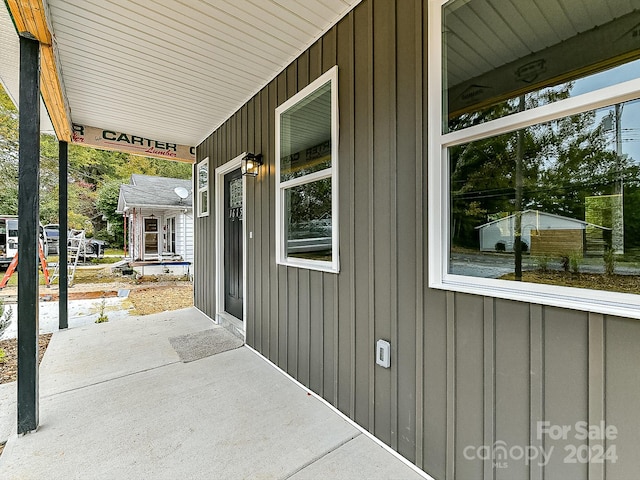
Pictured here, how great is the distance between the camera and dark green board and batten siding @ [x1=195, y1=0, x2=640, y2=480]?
114 centimetres

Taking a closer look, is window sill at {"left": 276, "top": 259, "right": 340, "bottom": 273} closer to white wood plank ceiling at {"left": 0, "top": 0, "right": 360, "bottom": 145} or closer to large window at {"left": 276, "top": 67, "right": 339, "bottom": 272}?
large window at {"left": 276, "top": 67, "right": 339, "bottom": 272}

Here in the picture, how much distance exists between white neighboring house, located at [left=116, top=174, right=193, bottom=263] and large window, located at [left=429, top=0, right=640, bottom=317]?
1002 centimetres

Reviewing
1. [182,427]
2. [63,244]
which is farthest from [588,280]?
[63,244]

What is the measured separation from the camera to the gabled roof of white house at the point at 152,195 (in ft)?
33.4

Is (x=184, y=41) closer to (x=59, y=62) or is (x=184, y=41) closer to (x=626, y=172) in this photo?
(x=59, y=62)

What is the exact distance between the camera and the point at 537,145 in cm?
132

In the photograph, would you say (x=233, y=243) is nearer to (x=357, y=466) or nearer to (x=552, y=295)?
(x=357, y=466)

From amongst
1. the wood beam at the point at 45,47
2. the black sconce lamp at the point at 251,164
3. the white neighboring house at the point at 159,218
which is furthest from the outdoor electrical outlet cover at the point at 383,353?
the white neighboring house at the point at 159,218

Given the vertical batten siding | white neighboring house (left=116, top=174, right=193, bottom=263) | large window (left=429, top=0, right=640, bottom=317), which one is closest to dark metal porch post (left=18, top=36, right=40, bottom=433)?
large window (left=429, top=0, right=640, bottom=317)

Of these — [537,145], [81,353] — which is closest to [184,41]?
[537,145]

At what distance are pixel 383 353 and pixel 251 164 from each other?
90.4 inches

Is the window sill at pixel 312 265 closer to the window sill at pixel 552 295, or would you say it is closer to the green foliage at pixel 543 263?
the window sill at pixel 552 295

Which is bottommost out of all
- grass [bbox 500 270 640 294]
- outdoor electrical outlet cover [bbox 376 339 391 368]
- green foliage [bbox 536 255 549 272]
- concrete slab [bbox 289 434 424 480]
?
concrete slab [bbox 289 434 424 480]

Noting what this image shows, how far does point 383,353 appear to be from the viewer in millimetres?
1844
